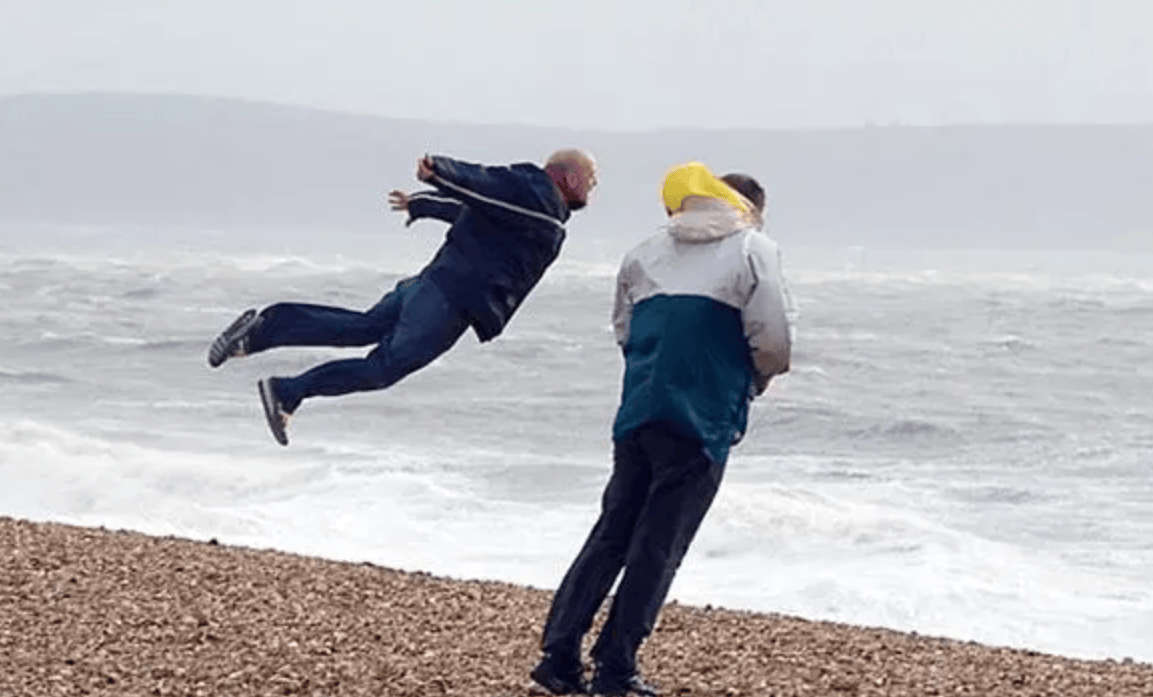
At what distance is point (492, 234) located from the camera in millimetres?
8484

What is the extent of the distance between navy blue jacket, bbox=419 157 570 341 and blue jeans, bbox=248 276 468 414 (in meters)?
0.09

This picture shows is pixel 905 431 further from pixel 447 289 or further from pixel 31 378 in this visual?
pixel 447 289

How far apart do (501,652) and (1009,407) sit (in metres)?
26.8

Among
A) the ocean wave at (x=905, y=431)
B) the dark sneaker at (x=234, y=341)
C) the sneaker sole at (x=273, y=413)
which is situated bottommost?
the ocean wave at (x=905, y=431)

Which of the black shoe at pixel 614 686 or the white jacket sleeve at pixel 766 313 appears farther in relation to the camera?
the black shoe at pixel 614 686

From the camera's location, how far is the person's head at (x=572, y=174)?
27.3 feet

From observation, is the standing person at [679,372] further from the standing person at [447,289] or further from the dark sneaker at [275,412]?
the dark sneaker at [275,412]

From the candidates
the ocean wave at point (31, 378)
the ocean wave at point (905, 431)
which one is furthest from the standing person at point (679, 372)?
the ocean wave at point (31, 378)

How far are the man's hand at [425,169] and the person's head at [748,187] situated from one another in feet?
4.04

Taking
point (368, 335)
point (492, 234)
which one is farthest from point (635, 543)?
point (368, 335)

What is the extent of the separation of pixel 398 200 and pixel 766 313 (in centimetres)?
202

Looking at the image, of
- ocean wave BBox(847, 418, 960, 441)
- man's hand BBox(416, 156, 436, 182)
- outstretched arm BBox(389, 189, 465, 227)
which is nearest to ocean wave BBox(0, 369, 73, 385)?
ocean wave BBox(847, 418, 960, 441)

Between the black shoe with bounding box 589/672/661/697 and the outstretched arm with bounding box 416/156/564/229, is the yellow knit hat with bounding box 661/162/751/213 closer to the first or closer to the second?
the outstretched arm with bounding box 416/156/564/229

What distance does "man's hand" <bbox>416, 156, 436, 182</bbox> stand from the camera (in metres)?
8.27
